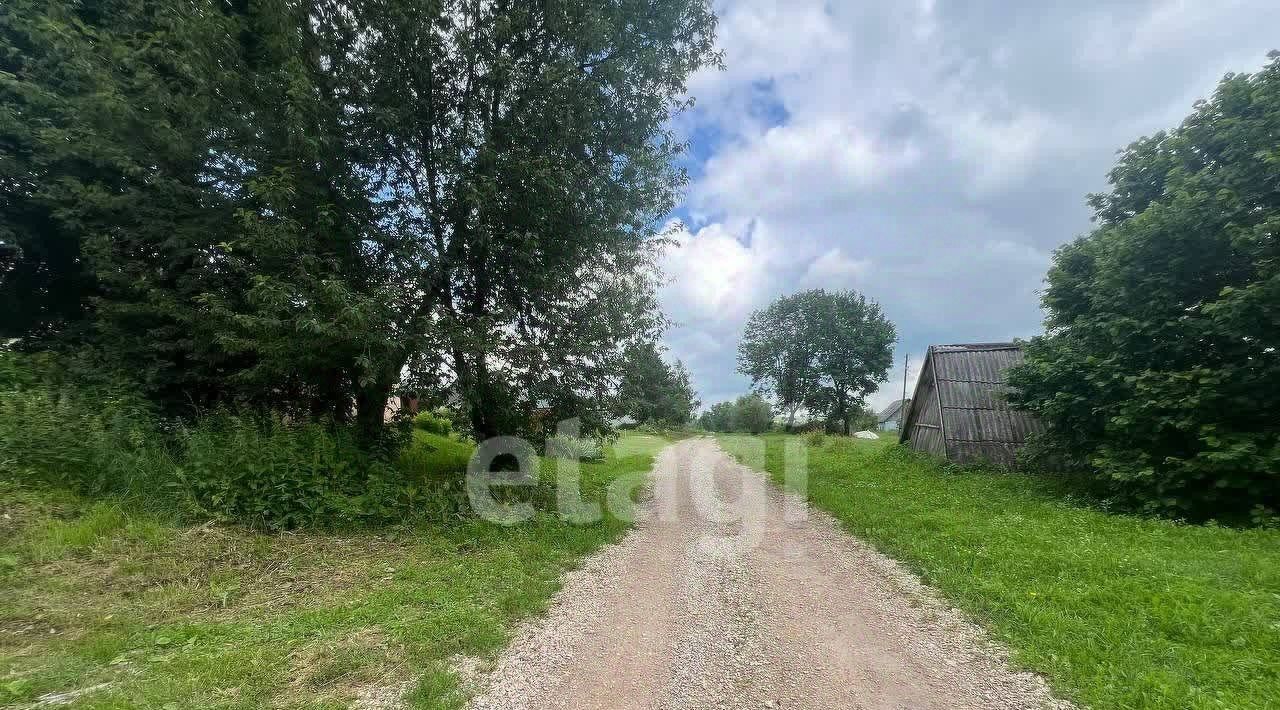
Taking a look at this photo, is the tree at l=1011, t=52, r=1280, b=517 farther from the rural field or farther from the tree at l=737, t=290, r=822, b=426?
the tree at l=737, t=290, r=822, b=426

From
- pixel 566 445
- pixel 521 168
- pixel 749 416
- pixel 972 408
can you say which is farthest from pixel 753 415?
pixel 521 168

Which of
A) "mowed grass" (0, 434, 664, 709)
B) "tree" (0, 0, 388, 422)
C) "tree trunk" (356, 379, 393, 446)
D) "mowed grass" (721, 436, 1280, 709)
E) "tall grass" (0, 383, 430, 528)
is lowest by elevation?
"mowed grass" (0, 434, 664, 709)

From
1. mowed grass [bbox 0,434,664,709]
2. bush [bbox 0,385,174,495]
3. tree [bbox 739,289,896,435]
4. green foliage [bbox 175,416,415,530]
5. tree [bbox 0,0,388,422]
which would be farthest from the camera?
tree [bbox 739,289,896,435]

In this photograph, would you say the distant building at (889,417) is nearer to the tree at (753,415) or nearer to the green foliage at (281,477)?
the tree at (753,415)

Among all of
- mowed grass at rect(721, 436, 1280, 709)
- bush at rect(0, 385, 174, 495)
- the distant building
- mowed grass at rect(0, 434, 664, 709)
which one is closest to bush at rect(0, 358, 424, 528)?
bush at rect(0, 385, 174, 495)

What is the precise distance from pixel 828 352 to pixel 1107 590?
41015 millimetres

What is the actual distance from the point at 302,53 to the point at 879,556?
11396 mm

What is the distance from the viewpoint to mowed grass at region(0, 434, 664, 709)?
3.07m

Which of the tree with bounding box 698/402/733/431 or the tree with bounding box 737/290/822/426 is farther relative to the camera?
the tree with bounding box 698/402/733/431

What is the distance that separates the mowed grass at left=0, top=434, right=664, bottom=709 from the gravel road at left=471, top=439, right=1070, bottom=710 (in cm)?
49

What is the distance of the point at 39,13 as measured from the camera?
21.2 feet

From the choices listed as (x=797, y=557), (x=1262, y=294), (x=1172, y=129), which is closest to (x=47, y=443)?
(x=797, y=557)

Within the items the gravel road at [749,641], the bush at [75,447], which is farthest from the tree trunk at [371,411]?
Answer: the gravel road at [749,641]

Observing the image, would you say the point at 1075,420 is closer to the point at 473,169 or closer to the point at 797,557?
the point at 797,557
